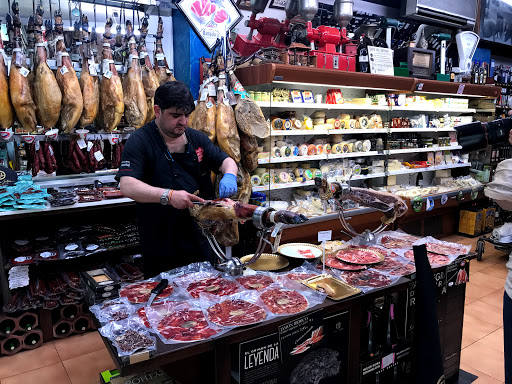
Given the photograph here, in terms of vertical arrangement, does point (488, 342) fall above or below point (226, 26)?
below

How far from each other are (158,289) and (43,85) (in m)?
2.23

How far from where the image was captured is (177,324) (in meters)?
1.74

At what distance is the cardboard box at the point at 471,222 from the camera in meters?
6.71

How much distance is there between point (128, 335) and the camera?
163 centimetres

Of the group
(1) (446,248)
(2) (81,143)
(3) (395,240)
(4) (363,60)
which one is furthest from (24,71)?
(4) (363,60)

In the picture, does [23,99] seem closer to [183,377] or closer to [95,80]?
[95,80]

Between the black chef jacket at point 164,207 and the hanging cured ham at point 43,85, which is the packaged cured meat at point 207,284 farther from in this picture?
the hanging cured ham at point 43,85

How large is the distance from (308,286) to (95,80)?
8.74 ft

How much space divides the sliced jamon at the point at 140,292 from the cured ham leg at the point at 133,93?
202cm

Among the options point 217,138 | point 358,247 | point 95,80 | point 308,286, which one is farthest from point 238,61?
point 308,286

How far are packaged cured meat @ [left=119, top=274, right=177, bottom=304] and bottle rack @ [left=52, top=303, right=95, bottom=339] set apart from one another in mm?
1918

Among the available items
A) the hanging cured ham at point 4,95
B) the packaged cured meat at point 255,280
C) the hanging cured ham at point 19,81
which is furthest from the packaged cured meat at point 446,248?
the hanging cured ham at point 4,95

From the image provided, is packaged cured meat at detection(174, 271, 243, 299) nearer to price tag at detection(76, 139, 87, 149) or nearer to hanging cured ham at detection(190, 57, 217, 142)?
hanging cured ham at detection(190, 57, 217, 142)

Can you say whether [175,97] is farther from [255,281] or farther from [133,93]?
[133,93]
